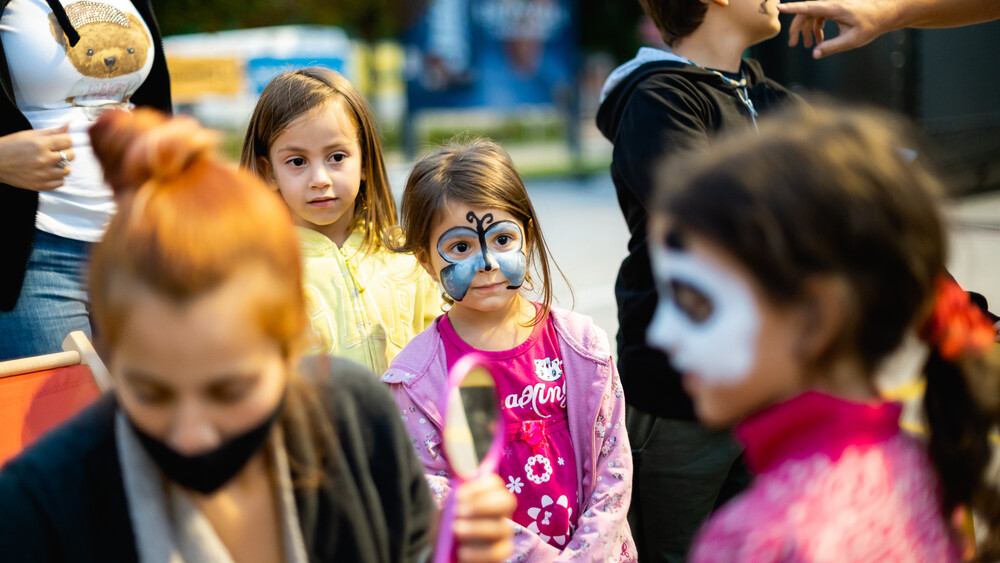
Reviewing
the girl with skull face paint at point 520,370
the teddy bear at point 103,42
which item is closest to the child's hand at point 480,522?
the girl with skull face paint at point 520,370

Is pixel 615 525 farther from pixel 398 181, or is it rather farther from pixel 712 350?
pixel 398 181

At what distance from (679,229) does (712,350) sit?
171 mm

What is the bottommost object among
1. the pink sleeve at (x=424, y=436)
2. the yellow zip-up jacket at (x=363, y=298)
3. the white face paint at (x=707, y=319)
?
the pink sleeve at (x=424, y=436)

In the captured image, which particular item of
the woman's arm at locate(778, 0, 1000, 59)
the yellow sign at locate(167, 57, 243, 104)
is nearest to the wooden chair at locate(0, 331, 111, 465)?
the woman's arm at locate(778, 0, 1000, 59)

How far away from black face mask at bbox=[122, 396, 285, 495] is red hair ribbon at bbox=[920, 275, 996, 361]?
95cm

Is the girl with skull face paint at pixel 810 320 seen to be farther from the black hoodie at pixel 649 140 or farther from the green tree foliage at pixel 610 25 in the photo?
the green tree foliage at pixel 610 25

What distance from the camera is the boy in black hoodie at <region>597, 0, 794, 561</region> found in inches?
94.0

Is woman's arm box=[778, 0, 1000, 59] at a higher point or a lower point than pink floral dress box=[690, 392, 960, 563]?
higher

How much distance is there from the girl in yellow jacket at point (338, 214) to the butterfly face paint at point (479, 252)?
35 centimetres

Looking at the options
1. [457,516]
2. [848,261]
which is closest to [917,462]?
[848,261]

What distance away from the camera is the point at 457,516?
134cm

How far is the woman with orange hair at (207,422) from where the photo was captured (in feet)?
3.80

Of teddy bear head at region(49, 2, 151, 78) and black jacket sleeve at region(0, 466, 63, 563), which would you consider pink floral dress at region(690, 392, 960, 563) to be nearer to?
black jacket sleeve at region(0, 466, 63, 563)

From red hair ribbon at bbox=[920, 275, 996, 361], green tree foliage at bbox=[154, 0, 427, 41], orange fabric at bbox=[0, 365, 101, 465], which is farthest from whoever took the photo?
green tree foliage at bbox=[154, 0, 427, 41]
